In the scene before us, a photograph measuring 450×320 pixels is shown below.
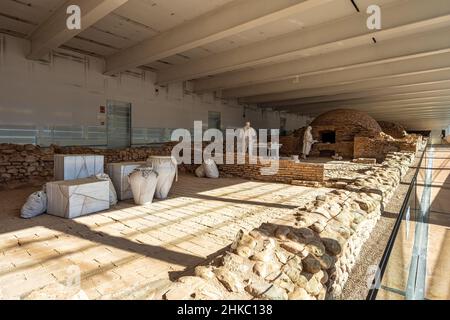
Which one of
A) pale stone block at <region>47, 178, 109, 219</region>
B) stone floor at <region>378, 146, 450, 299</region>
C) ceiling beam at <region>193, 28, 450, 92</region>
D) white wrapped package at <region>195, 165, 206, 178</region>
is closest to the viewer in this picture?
stone floor at <region>378, 146, 450, 299</region>

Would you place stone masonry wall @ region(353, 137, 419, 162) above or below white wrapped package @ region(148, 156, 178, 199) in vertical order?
above

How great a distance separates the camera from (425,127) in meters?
34.1

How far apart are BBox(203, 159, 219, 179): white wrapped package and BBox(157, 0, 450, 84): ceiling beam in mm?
3317

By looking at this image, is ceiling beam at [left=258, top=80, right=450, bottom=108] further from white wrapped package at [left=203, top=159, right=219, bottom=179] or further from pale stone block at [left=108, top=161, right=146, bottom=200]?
pale stone block at [left=108, top=161, right=146, bottom=200]

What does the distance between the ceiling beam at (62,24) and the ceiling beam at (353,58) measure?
21.3 feet

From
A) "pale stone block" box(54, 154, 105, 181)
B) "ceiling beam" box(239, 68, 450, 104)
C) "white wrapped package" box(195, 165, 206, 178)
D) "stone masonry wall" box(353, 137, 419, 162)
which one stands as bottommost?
"white wrapped package" box(195, 165, 206, 178)

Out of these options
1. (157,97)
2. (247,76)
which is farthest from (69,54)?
(247,76)

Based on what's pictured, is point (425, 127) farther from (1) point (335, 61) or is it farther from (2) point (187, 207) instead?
(2) point (187, 207)

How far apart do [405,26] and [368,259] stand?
200 inches

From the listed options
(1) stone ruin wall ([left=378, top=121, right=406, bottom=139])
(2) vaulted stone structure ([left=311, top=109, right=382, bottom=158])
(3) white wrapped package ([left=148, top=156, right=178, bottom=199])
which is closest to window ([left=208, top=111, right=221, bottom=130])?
(2) vaulted stone structure ([left=311, top=109, right=382, bottom=158])

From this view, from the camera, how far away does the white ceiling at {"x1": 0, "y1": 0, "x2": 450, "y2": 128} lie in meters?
5.33

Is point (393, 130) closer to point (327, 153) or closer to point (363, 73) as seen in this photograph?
point (327, 153)

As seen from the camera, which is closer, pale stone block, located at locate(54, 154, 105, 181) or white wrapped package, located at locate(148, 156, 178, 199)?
pale stone block, located at locate(54, 154, 105, 181)

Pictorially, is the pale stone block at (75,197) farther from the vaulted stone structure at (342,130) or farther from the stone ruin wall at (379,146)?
the vaulted stone structure at (342,130)
